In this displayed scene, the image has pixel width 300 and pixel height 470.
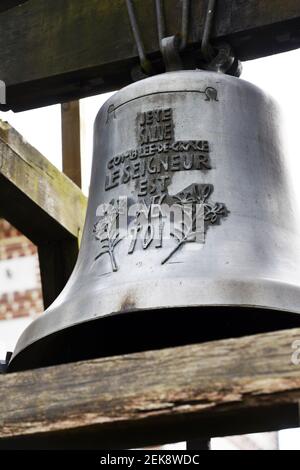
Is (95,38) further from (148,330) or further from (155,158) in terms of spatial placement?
(148,330)

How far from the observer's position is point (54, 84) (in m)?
2.71

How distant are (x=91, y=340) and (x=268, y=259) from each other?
37 centimetres

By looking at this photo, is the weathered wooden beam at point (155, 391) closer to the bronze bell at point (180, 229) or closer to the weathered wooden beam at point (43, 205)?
the bronze bell at point (180, 229)

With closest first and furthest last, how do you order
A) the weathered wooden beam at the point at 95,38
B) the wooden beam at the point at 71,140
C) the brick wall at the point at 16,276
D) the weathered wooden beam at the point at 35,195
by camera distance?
the weathered wooden beam at the point at 95,38 → the weathered wooden beam at the point at 35,195 → the wooden beam at the point at 71,140 → the brick wall at the point at 16,276

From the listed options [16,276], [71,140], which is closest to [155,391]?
[71,140]

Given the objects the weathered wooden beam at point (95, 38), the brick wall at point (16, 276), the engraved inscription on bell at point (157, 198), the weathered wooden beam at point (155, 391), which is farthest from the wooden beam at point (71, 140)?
the brick wall at point (16, 276)

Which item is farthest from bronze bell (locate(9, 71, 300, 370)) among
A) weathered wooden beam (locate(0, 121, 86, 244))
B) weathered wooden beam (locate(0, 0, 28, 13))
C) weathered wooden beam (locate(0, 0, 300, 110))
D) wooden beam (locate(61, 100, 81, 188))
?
wooden beam (locate(61, 100, 81, 188))

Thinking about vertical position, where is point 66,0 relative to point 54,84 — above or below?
above

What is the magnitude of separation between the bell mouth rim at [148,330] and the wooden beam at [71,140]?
0.86m

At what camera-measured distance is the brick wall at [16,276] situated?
5457mm

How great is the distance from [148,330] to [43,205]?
525 mm

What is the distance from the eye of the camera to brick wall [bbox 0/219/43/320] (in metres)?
5.46
